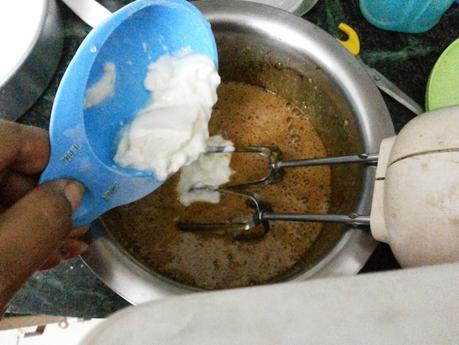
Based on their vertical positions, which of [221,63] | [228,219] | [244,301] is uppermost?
[244,301]

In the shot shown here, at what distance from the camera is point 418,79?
699 millimetres

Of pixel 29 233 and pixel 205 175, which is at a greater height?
pixel 29 233

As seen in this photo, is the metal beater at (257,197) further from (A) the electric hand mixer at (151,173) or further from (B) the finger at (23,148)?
(B) the finger at (23,148)

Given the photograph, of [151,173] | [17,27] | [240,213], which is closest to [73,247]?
[151,173]

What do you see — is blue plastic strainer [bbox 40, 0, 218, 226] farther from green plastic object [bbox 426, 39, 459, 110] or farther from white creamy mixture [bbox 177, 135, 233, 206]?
green plastic object [bbox 426, 39, 459, 110]

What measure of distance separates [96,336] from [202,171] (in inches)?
17.7

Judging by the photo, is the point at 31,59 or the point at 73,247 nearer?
the point at 73,247

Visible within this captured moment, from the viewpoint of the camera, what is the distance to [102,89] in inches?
19.4

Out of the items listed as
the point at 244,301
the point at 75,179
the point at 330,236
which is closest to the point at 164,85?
the point at 75,179

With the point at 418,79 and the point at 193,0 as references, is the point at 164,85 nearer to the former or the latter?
the point at 193,0

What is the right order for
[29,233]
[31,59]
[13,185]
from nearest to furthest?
1. [29,233]
2. [13,185]
3. [31,59]

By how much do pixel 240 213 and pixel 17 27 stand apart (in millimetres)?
387

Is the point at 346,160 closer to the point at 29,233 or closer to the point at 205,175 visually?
the point at 205,175

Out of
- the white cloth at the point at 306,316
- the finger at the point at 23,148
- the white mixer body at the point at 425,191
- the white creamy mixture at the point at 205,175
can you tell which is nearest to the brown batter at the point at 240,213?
the white creamy mixture at the point at 205,175
